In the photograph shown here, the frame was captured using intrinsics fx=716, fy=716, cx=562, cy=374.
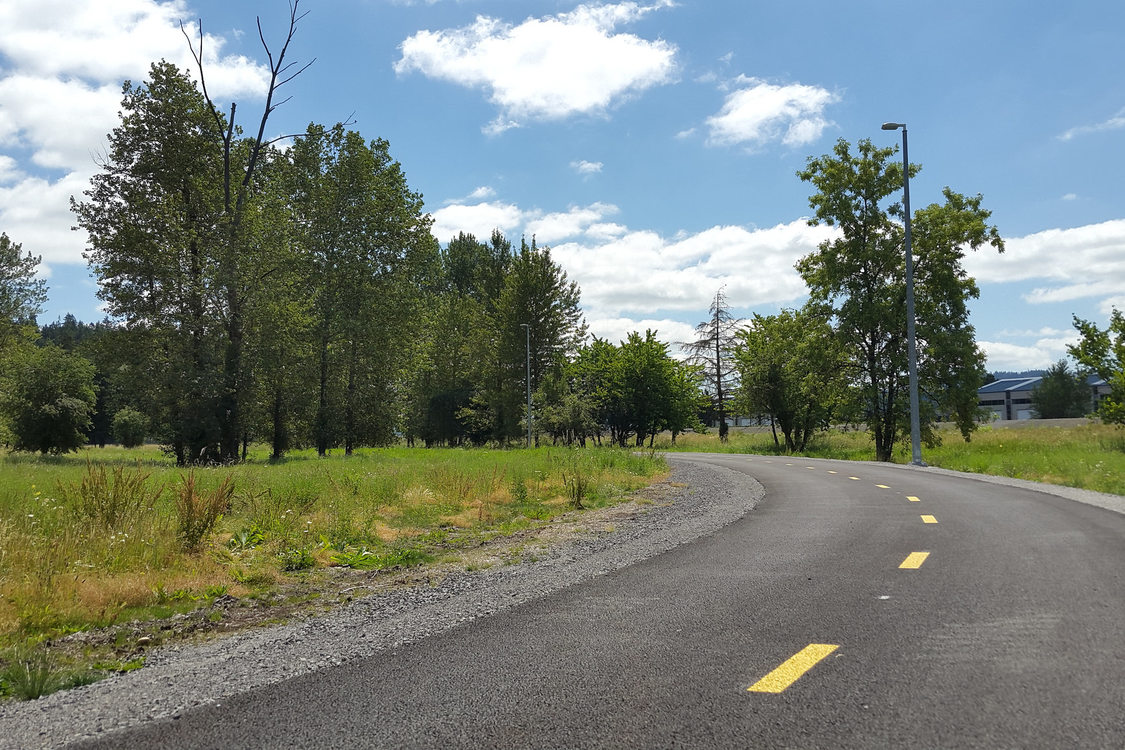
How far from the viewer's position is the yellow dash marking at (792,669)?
380 cm

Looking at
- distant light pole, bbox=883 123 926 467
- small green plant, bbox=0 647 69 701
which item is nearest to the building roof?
distant light pole, bbox=883 123 926 467

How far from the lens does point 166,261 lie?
98.2ft

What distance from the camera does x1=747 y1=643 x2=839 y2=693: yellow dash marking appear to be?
12.5 feet

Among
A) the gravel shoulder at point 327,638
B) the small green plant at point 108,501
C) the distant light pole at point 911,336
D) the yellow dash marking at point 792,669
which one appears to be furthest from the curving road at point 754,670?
the distant light pole at point 911,336

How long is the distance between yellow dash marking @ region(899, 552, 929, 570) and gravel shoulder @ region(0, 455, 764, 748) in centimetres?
268

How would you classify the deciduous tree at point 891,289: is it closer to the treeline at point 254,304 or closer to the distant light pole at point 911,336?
the distant light pole at point 911,336

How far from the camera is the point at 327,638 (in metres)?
5.26

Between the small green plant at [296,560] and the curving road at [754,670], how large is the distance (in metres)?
3.61

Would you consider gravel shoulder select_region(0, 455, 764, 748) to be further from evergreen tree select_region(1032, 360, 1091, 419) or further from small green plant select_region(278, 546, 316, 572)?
evergreen tree select_region(1032, 360, 1091, 419)

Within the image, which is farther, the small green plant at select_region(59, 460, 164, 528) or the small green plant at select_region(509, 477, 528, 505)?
the small green plant at select_region(509, 477, 528, 505)

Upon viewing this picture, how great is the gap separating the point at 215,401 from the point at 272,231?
8807 millimetres

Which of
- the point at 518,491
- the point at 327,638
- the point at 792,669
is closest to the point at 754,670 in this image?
the point at 792,669

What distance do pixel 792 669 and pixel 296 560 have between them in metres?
6.27

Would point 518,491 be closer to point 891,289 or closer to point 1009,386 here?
point 891,289
